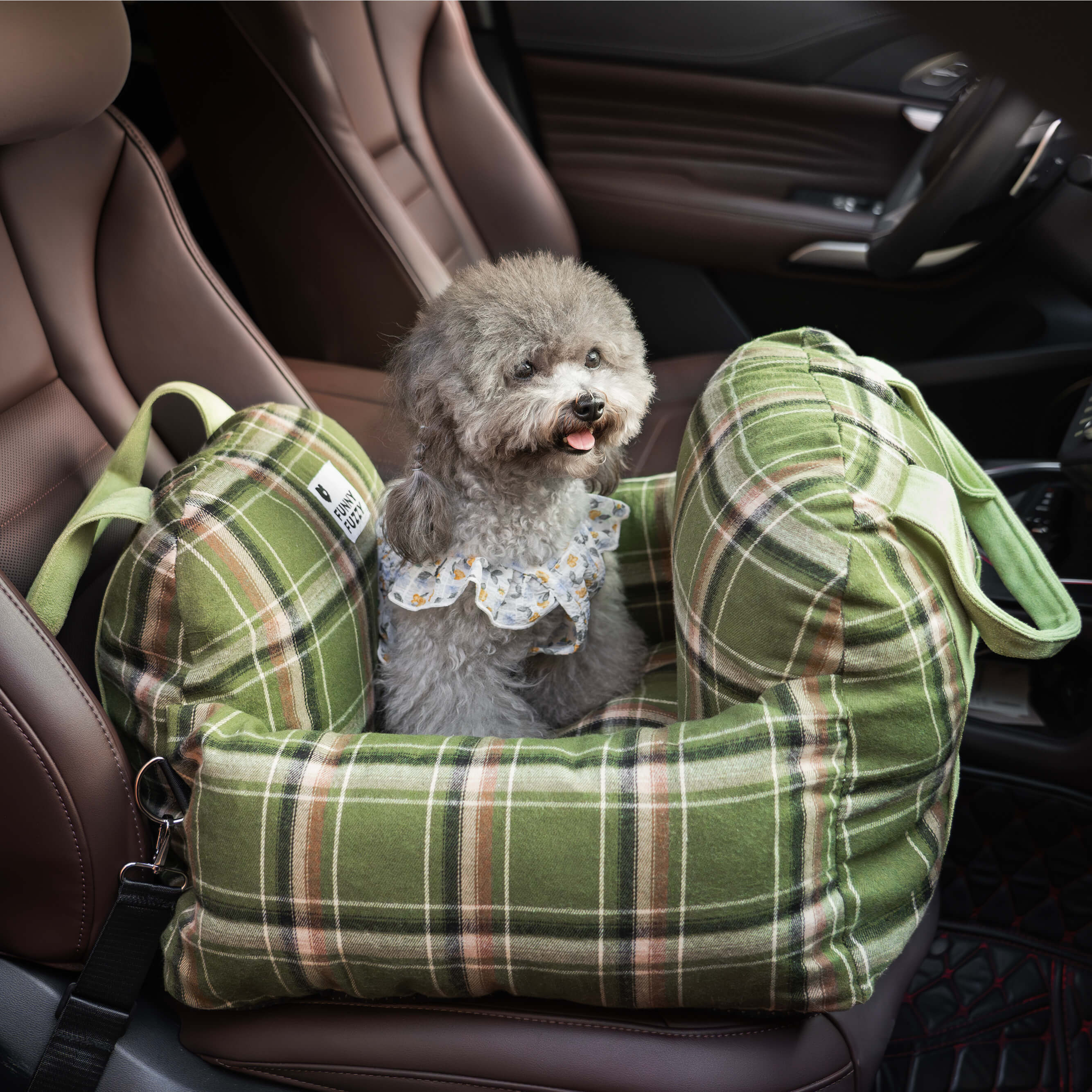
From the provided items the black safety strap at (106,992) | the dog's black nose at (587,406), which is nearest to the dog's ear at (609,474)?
the dog's black nose at (587,406)

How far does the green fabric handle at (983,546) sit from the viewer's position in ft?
2.78

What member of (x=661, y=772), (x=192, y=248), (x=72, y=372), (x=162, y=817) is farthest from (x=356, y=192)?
(x=661, y=772)

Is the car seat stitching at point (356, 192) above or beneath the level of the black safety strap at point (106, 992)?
above

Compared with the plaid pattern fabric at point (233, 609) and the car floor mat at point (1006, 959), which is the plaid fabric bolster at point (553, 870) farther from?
the car floor mat at point (1006, 959)

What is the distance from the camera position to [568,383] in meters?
1.05

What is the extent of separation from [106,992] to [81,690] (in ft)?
0.99

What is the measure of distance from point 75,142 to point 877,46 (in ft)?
5.86

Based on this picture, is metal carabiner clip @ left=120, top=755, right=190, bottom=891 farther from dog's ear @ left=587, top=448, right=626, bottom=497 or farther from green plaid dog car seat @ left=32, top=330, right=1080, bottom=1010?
dog's ear @ left=587, top=448, right=626, bottom=497

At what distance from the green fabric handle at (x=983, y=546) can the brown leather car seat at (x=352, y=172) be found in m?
0.73

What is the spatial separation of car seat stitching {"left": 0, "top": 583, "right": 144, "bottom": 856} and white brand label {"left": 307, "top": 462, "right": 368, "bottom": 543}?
1.11 ft

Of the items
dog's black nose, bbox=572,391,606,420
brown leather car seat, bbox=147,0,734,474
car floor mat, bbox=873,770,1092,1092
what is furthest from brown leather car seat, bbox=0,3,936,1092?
dog's black nose, bbox=572,391,606,420

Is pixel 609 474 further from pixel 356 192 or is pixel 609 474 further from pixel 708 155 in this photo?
pixel 708 155

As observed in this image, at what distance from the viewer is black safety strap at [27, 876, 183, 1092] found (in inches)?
34.9

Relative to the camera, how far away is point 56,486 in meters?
1.13
